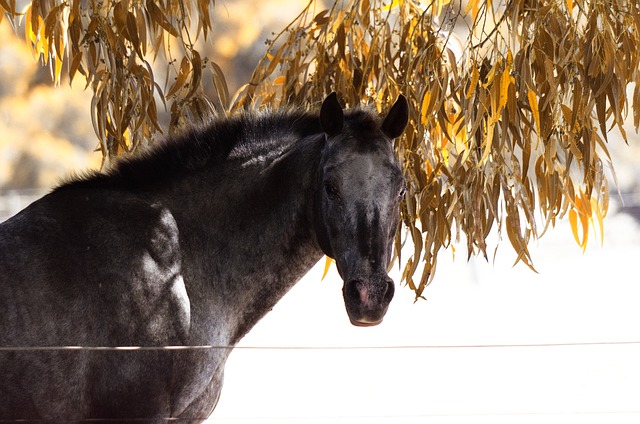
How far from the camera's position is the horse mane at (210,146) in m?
1.60

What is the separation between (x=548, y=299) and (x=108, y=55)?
273 centimetres

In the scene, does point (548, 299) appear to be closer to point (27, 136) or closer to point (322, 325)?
point (322, 325)

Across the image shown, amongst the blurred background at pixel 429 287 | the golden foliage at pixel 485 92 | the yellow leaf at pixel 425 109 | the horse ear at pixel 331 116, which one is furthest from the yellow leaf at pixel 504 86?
the blurred background at pixel 429 287

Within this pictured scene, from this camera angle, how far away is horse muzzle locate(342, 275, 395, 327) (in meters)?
1.43

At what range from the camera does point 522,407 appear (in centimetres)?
118

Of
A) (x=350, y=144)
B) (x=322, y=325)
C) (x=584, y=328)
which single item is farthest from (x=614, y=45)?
(x=584, y=328)

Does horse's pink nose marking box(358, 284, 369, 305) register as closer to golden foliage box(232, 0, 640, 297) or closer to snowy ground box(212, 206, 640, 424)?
snowy ground box(212, 206, 640, 424)

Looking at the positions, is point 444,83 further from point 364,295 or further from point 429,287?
point 429,287

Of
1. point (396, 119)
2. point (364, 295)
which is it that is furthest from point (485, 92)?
point (364, 295)

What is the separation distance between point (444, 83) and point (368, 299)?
0.71 metres

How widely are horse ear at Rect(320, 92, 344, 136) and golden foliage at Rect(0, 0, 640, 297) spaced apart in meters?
0.28

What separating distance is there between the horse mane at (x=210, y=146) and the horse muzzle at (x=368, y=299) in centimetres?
28

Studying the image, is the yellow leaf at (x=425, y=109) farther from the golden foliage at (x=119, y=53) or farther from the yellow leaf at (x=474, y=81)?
the golden foliage at (x=119, y=53)

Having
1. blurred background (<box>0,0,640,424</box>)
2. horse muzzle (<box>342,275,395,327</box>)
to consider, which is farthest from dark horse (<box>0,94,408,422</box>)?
blurred background (<box>0,0,640,424</box>)
